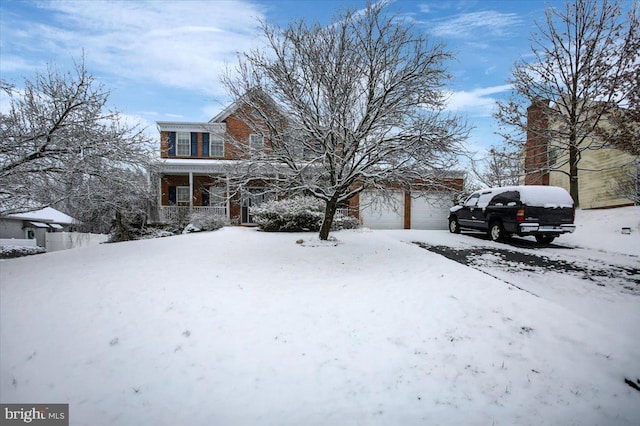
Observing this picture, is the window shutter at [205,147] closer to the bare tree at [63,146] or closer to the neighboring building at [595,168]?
the bare tree at [63,146]

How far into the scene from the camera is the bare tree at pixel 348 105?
9547 mm

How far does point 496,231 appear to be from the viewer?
1291 centimetres

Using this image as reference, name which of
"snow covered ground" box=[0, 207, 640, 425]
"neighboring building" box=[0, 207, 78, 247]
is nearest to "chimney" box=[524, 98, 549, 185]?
"snow covered ground" box=[0, 207, 640, 425]

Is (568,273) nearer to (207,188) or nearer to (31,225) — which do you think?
(207,188)

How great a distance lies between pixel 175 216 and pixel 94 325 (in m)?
12.6

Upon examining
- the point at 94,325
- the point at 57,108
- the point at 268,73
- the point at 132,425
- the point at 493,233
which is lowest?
the point at 132,425

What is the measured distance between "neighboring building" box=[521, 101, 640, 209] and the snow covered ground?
1443cm

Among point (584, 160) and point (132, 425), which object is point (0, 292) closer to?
point (132, 425)

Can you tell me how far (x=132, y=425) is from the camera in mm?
3850

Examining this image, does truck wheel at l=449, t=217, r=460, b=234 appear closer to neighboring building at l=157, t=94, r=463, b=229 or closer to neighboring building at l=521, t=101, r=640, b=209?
neighboring building at l=157, t=94, r=463, b=229

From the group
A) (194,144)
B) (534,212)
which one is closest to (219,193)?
(194,144)

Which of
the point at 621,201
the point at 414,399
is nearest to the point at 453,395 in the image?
the point at 414,399

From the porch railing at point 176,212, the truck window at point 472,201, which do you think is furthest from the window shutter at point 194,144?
the truck window at point 472,201

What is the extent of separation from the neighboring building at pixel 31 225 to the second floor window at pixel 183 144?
9137 mm
